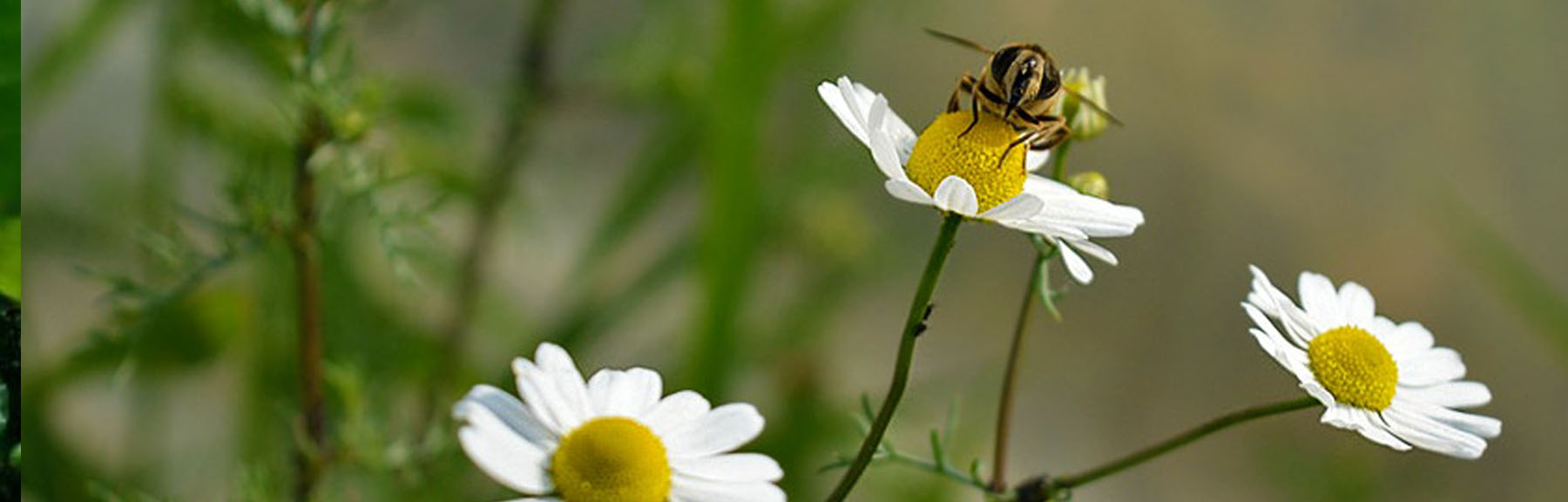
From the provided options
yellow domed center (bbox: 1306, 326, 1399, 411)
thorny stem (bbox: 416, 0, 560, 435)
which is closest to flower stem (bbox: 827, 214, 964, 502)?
yellow domed center (bbox: 1306, 326, 1399, 411)

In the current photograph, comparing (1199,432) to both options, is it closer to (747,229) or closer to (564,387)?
(564,387)

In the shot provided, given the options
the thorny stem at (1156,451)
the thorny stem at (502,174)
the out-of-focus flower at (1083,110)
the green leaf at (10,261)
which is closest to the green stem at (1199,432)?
the thorny stem at (1156,451)

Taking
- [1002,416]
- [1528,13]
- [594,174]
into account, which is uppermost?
[1528,13]

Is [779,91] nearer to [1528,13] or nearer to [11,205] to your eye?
[1528,13]

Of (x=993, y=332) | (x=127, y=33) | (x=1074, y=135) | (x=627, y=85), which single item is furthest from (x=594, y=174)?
(x=1074, y=135)

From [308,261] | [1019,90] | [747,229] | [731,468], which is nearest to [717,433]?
[731,468]

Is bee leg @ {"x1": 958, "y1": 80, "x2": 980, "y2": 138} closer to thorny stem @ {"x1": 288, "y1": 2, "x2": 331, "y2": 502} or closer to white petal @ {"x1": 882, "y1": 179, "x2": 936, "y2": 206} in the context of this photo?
white petal @ {"x1": 882, "y1": 179, "x2": 936, "y2": 206}
